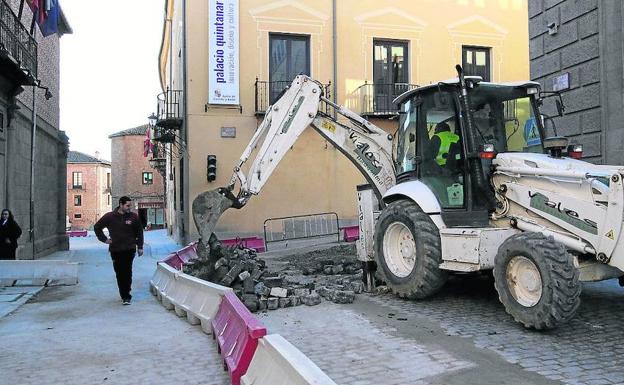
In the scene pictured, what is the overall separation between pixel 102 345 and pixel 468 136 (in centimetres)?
509

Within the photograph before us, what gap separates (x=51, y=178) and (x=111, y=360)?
16.0 metres

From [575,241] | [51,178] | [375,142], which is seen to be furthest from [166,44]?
[575,241]

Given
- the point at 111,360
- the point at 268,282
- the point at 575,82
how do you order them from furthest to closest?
the point at 575,82 < the point at 268,282 < the point at 111,360

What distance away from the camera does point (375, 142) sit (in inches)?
370

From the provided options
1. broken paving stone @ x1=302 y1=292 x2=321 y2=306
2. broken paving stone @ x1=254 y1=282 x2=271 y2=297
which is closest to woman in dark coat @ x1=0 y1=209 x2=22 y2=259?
broken paving stone @ x1=254 y1=282 x2=271 y2=297

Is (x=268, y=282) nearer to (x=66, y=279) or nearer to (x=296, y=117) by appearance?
(x=296, y=117)

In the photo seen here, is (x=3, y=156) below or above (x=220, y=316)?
above

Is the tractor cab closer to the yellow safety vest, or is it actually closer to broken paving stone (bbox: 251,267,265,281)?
the yellow safety vest

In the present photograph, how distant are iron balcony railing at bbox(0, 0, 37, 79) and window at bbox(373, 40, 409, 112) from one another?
1100 centimetres

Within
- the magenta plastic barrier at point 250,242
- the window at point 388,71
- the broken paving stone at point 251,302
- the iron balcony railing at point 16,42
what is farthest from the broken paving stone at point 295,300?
the window at point 388,71

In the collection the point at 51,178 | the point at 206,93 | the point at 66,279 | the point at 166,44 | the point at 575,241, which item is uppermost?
the point at 166,44

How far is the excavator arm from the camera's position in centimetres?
937

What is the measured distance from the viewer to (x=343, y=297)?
779 cm

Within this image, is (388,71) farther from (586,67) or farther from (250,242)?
(586,67)
